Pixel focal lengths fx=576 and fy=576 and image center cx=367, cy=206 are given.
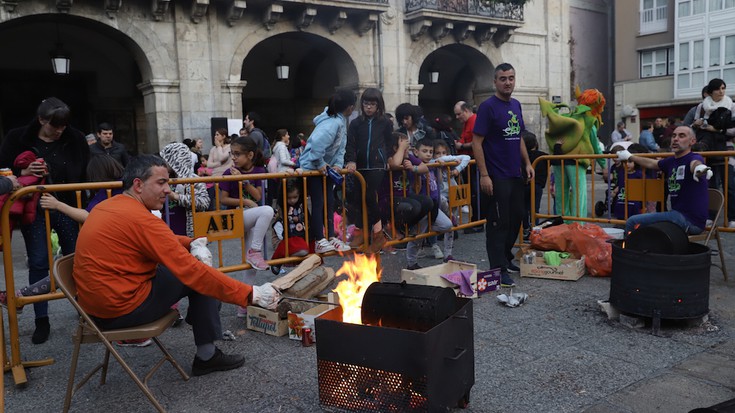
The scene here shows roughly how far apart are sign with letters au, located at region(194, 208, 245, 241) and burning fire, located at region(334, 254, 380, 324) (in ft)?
4.39

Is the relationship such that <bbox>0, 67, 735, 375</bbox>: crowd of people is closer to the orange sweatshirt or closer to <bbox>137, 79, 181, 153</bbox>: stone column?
the orange sweatshirt

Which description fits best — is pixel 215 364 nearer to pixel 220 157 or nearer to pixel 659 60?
pixel 220 157

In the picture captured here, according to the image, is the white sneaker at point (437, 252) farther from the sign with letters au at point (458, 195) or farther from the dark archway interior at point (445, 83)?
the dark archway interior at point (445, 83)

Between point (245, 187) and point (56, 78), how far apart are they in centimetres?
1415

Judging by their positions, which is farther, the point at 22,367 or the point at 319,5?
the point at 319,5

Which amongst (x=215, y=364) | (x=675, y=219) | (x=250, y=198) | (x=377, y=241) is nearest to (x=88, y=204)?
(x=250, y=198)

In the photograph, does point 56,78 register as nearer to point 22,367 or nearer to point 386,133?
point 386,133

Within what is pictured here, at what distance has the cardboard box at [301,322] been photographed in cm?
455

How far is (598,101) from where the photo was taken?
8633mm

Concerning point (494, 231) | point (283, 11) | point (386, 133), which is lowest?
point (494, 231)

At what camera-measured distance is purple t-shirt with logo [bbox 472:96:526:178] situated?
5984 mm

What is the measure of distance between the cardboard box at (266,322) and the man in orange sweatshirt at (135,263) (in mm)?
1304

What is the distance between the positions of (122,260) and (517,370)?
2653mm

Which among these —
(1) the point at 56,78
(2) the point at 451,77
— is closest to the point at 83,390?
(1) the point at 56,78
